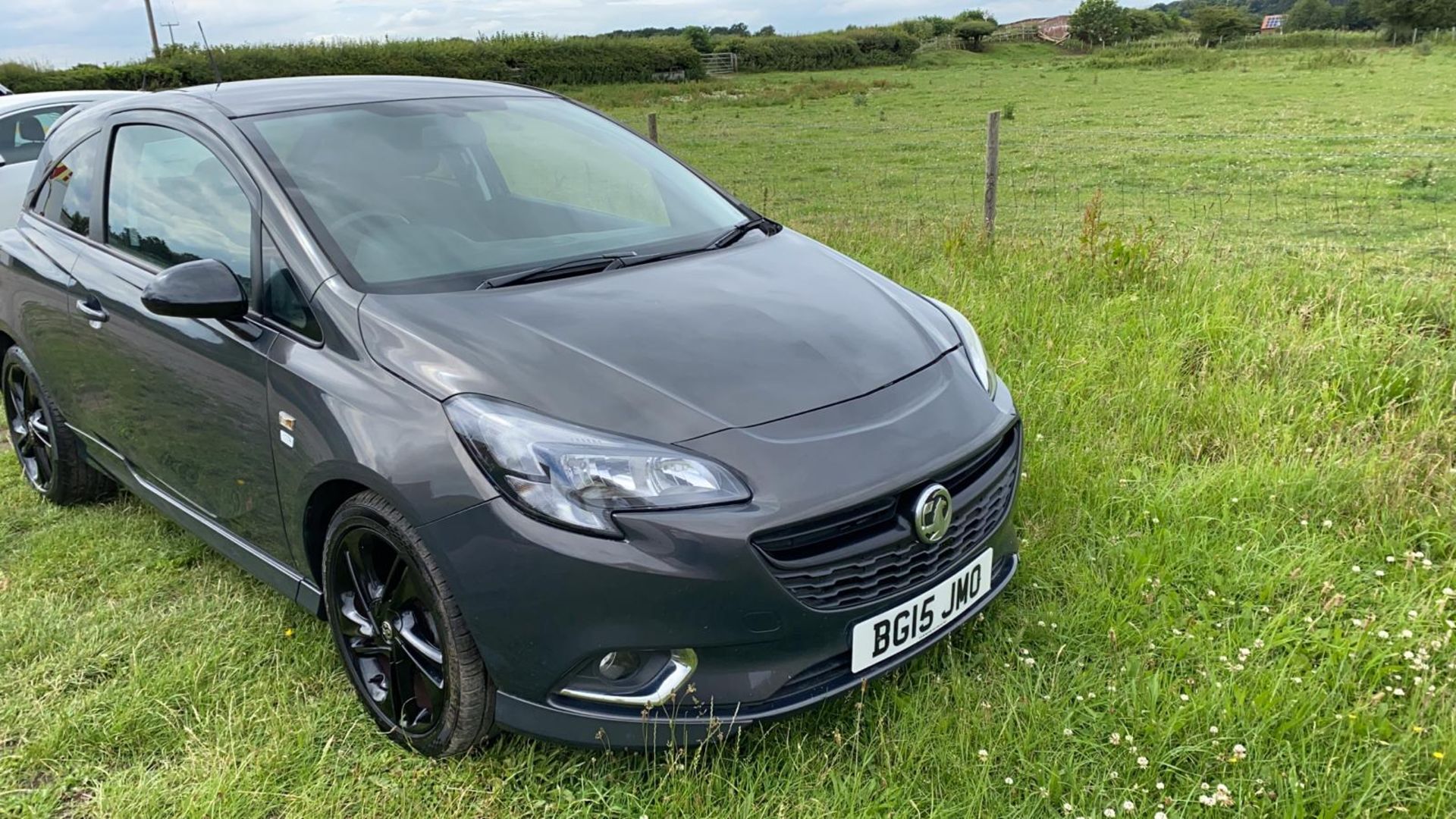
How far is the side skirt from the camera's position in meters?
2.51

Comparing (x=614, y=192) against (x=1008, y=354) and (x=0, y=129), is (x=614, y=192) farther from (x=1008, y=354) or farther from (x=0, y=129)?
(x=0, y=129)

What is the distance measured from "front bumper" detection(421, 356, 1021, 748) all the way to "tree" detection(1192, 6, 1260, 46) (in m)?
72.2

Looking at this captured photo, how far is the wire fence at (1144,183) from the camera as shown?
8734mm

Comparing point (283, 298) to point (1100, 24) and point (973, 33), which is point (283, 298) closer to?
point (973, 33)

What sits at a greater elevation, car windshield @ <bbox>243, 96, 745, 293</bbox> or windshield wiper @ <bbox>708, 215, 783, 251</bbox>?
car windshield @ <bbox>243, 96, 745, 293</bbox>

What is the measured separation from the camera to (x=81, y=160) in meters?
3.39

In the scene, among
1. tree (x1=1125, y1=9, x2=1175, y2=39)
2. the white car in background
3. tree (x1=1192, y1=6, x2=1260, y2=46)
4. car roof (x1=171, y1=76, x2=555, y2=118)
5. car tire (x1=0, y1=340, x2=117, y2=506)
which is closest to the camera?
car roof (x1=171, y1=76, x2=555, y2=118)

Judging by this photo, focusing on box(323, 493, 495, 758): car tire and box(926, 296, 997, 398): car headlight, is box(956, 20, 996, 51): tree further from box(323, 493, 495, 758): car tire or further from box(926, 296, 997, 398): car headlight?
box(323, 493, 495, 758): car tire

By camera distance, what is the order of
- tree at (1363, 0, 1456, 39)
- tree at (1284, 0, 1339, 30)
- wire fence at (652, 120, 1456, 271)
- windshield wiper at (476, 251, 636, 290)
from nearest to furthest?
windshield wiper at (476, 251, 636, 290)
wire fence at (652, 120, 1456, 271)
tree at (1363, 0, 1456, 39)
tree at (1284, 0, 1339, 30)

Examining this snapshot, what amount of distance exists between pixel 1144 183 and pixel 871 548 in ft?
38.3

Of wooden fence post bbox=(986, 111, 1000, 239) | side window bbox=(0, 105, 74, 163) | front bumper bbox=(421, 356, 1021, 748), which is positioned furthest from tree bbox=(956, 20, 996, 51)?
front bumper bbox=(421, 356, 1021, 748)

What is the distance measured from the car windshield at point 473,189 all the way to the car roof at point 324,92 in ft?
0.20

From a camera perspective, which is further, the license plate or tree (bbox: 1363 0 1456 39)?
tree (bbox: 1363 0 1456 39)

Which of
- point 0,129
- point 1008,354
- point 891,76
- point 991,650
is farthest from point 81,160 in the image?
point 891,76
